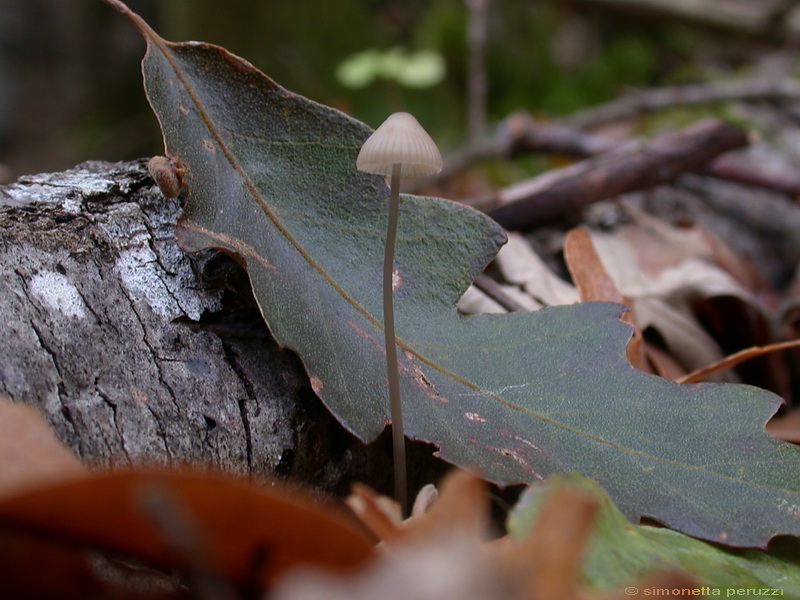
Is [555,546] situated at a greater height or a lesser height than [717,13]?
lesser

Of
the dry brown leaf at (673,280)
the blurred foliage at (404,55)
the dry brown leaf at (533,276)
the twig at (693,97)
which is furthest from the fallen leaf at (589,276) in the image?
the blurred foliage at (404,55)

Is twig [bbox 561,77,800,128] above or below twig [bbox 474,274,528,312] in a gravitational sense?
above

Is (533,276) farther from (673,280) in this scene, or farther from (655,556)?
(655,556)

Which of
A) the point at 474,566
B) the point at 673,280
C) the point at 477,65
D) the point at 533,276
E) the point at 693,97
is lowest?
the point at 673,280

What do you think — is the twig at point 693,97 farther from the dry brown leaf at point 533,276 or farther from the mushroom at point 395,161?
the mushroom at point 395,161

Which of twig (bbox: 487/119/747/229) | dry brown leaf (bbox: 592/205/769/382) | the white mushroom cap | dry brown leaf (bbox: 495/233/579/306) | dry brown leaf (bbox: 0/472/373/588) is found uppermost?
the white mushroom cap

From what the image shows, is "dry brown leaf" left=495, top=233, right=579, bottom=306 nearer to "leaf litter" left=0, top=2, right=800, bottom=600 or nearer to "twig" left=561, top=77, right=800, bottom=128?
"leaf litter" left=0, top=2, right=800, bottom=600

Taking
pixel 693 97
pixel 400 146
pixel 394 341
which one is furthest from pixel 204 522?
pixel 693 97

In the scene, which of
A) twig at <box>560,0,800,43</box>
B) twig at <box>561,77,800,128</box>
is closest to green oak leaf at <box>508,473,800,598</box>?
twig at <box>561,77,800,128</box>
